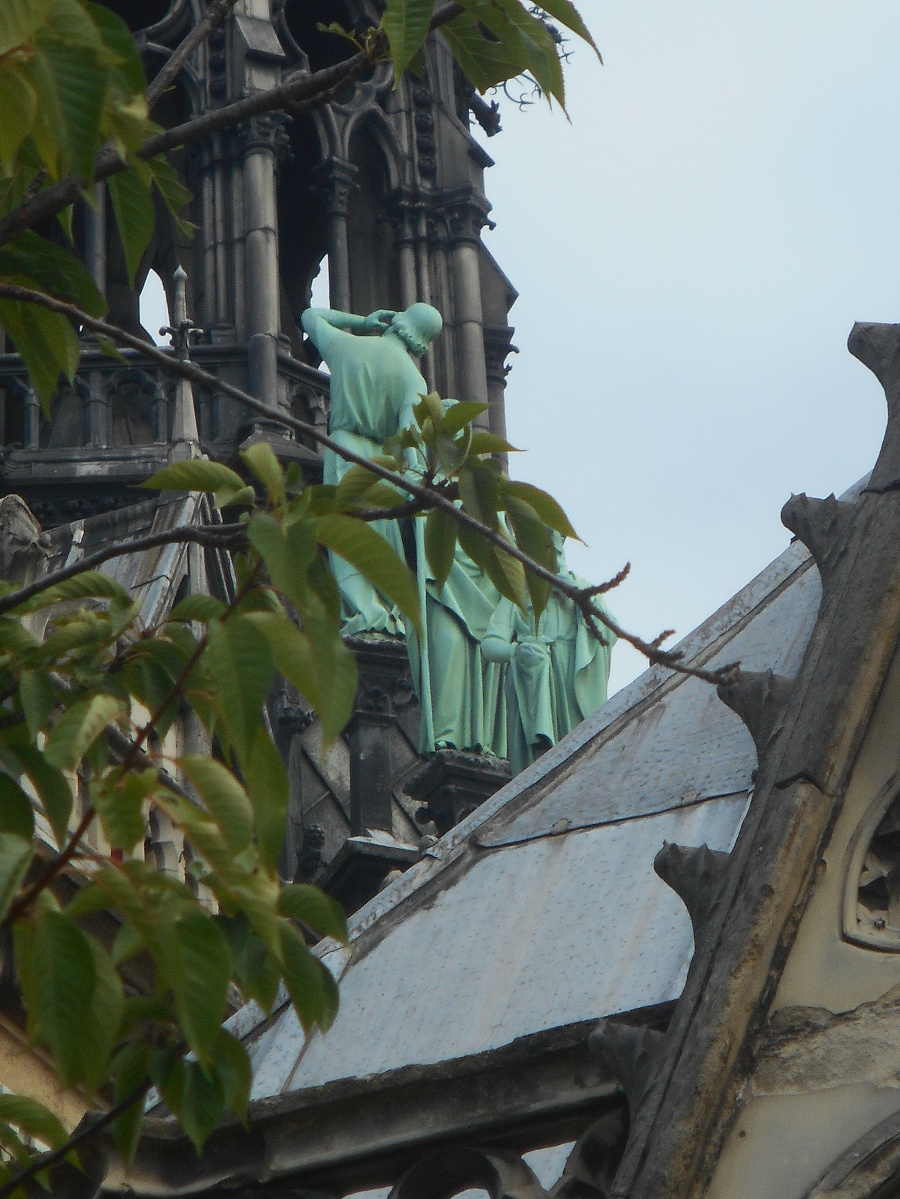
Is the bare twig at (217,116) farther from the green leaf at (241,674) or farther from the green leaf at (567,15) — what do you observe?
the green leaf at (241,674)

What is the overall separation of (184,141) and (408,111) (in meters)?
23.9

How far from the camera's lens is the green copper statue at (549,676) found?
1933cm

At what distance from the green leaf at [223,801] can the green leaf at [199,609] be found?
14.6 inches

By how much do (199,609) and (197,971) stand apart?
35.5 inches

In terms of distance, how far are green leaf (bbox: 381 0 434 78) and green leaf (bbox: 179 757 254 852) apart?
4.92 ft

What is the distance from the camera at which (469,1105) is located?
7.43 m

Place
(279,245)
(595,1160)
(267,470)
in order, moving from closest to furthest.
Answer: (267,470), (595,1160), (279,245)

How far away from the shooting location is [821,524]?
8.55 metres

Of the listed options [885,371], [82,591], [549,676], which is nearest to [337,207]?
[549,676]

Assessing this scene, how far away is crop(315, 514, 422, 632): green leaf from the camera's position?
5.57 meters

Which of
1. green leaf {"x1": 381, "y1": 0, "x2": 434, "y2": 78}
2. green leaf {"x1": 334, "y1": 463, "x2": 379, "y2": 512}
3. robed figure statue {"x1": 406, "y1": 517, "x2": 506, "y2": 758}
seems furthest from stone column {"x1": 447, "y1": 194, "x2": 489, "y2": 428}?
green leaf {"x1": 381, "y1": 0, "x2": 434, "y2": 78}

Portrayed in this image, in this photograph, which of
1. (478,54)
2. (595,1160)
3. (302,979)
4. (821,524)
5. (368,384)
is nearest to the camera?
(302,979)

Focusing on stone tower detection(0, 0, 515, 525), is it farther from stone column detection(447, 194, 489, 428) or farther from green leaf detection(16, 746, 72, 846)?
green leaf detection(16, 746, 72, 846)

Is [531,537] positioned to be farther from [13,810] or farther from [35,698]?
[13,810]
